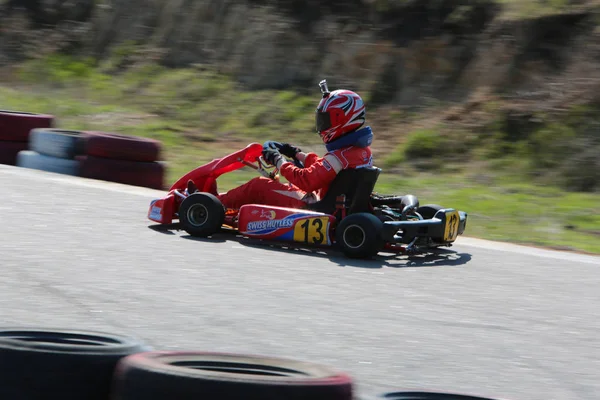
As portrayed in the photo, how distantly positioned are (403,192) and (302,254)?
4.61m

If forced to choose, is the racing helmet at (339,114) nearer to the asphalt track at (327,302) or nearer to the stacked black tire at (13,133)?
the asphalt track at (327,302)

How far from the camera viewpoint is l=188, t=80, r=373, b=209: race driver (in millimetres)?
7082

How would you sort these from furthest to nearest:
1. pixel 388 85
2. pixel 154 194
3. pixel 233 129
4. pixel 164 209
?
pixel 233 129
pixel 388 85
pixel 154 194
pixel 164 209

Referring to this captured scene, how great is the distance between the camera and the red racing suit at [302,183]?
23.2 feet

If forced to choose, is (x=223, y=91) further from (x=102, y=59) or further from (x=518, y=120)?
(x=518, y=120)

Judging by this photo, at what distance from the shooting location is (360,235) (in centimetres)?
678

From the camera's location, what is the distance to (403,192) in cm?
1146

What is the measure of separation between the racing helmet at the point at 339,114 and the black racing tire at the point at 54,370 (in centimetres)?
427

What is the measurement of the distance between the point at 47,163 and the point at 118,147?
1035 mm

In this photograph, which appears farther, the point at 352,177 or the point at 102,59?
the point at 102,59

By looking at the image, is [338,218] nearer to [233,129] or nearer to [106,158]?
[106,158]

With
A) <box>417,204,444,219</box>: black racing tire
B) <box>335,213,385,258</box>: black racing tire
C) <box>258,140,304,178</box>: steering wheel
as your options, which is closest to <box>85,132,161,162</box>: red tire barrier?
<box>258,140,304,178</box>: steering wheel

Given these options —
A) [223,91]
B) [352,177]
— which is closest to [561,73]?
[223,91]

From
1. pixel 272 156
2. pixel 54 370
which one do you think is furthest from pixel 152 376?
pixel 272 156
